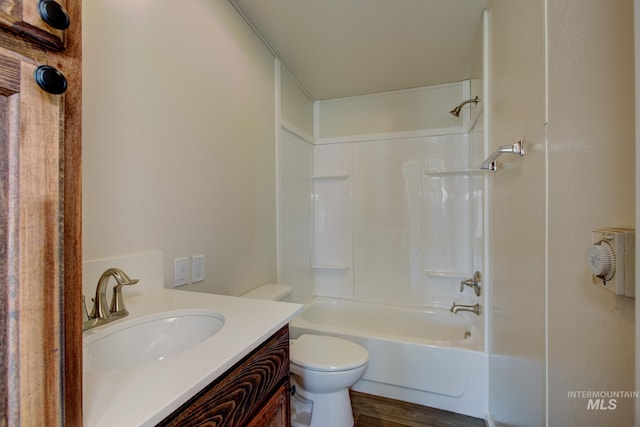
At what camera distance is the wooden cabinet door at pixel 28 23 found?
0.31 metres

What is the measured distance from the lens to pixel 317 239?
9.13 feet

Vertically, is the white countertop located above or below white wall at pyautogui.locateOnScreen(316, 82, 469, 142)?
below

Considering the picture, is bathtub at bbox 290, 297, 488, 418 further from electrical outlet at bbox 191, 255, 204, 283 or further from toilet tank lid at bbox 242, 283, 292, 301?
electrical outlet at bbox 191, 255, 204, 283

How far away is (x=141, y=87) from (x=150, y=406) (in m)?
1.07

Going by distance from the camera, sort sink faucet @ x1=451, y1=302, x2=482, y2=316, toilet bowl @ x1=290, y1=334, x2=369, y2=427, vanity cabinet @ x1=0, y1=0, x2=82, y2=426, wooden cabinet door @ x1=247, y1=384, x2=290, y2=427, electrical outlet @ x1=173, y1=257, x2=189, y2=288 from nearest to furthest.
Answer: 1. vanity cabinet @ x1=0, y1=0, x2=82, y2=426
2. wooden cabinet door @ x1=247, y1=384, x2=290, y2=427
3. electrical outlet @ x1=173, y1=257, x2=189, y2=288
4. toilet bowl @ x1=290, y1=334, x2=369, y2=427
5. sink faucet @ x1=451, y1=302, x2=482, y2=316

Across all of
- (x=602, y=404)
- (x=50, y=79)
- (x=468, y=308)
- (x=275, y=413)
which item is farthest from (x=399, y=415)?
(x=50, y=79)

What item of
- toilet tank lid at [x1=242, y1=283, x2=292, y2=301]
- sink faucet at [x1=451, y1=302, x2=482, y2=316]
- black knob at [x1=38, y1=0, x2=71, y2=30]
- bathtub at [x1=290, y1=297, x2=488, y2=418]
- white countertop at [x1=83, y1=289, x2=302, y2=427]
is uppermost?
black knob at [x1=38, y1=0, x2=71, y2=30]

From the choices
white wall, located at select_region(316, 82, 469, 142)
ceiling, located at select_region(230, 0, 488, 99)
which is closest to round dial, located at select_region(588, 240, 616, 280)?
ceiling, located at select_region(230, 0, 488, 99)

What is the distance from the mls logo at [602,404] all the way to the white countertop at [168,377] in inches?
29.1

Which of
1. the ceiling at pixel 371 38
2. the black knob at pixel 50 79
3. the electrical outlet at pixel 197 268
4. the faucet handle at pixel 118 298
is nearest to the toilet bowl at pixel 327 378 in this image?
the electrical outlet at pixel 197 268

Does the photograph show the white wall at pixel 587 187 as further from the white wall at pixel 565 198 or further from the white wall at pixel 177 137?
the white wall at pixel 177 137

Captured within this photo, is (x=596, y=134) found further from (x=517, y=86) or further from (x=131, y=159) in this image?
(x=131, y=159)

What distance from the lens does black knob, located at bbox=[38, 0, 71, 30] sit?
1.13 ft

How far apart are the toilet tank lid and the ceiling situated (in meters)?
1.63
